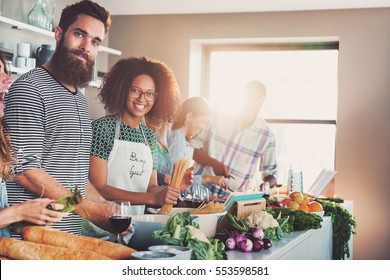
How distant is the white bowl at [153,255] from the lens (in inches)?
55.2

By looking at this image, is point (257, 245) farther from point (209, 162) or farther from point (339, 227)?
point (209, 162)

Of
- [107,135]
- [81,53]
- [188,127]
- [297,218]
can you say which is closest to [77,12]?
[81,53]

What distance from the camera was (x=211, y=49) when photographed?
5113mm

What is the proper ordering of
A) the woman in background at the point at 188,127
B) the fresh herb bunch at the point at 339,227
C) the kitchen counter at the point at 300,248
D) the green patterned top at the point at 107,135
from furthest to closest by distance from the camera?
the woman in background at the point at 188,127 < the fresh herb bunch at the point at 339,227 < the green patterned top at the point at 107,135 < the kitchen counter at the point at 300,248

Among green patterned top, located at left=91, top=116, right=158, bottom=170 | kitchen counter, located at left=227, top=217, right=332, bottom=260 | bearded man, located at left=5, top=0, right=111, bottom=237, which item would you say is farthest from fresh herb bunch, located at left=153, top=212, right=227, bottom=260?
green patterned top, located at left=91, top=116, right=158, bottom=170

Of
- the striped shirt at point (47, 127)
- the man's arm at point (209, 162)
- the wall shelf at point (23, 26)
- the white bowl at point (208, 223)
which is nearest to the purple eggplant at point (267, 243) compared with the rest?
the white bowl at point (208, 223)

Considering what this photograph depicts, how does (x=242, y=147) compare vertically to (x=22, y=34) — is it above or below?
below

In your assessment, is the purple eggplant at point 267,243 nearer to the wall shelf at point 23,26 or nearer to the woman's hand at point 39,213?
the woman's hand at point 39,213

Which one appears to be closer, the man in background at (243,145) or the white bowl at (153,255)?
the white bowl at (153,255)

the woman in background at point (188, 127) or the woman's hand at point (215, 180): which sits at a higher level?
the woman in background at point (188, 127)

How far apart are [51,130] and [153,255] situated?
97 centimetres

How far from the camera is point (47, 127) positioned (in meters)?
2.27

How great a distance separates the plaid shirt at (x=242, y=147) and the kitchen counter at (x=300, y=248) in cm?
135
